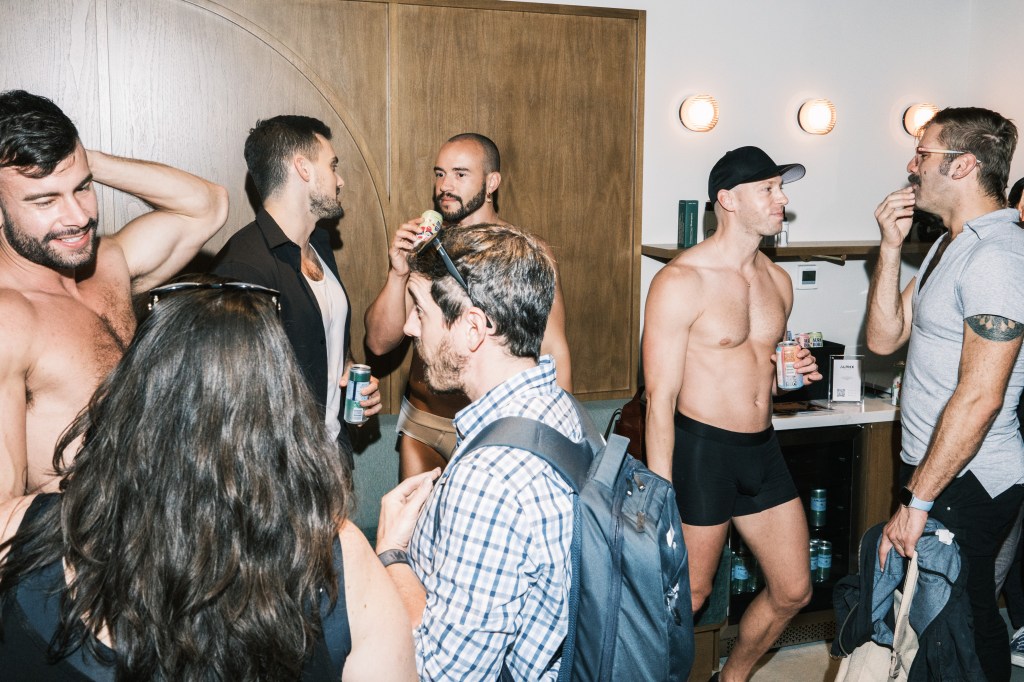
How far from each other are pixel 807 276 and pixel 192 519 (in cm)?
406

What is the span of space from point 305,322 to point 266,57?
4.25 feet

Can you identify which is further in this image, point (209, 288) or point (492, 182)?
point (492, 182)

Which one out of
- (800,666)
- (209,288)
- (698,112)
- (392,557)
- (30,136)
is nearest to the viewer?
(209,288)

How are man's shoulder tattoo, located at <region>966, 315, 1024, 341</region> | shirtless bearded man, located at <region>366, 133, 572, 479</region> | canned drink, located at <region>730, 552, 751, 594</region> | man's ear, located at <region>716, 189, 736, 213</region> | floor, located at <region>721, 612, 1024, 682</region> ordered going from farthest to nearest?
canned drink, located at <region>730, 552, 751, 594</region> → floor, located at <region>721, 612, 1024, 682</region> → shirtless bearded man, located at <region>366, 133, 572, 479</region> → man's ear, located at <region>716, 189, 736, 213</region> → man's shoulder tattoo, located at <region>966, 315, 1024, 341</region>

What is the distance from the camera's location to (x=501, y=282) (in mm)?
1793

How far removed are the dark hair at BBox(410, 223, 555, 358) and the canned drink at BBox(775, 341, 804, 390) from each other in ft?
5.21

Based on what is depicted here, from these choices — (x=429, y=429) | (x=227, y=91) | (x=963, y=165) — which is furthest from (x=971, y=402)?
(x=227, y=91)

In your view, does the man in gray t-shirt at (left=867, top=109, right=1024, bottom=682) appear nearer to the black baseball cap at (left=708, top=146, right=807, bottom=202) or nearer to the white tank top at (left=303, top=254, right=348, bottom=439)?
the black baseball cap at (left=708, top=146, right=807, bottom=202)

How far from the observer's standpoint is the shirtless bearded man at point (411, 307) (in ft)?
11.4

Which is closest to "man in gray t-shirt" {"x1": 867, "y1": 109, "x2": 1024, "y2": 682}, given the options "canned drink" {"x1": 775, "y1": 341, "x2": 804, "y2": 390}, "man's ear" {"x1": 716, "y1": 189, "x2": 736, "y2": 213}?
"canned drink" {"x1": 775, "y1": 341, "x2": 804, "y2": 390}

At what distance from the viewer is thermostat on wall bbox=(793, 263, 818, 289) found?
4.71 metres

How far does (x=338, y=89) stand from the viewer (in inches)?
150

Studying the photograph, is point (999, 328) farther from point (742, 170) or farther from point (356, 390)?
point (356, 390)

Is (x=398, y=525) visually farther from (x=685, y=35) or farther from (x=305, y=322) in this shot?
(x=685, y=35)
